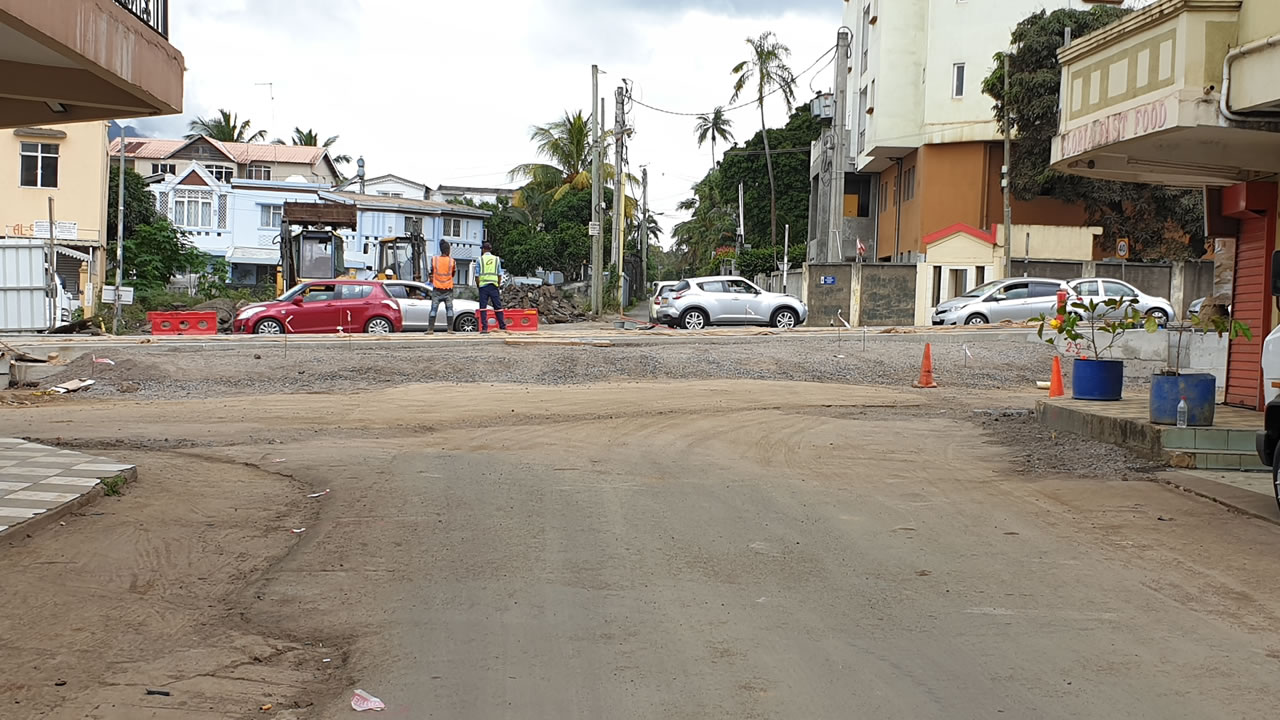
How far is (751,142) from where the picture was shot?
7275 cm

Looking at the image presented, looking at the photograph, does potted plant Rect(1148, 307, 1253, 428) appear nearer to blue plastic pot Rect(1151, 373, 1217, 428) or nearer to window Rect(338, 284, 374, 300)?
blue plastic pot Rect(1151, 373, 1217, 428)

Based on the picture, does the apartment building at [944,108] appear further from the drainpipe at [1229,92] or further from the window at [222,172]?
the window at [222,172]

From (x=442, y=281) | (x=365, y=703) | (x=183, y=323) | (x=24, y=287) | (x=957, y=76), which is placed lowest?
(x=365, y=703)

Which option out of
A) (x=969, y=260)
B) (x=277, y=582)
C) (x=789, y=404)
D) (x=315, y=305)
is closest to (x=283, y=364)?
(x=315, y=305)

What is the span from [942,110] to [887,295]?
8533 mm

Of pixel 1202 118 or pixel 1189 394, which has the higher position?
pixel 1202 118

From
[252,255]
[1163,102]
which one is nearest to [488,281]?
[1163,102]

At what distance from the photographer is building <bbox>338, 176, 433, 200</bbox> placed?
279ft

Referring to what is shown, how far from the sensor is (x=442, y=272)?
1002 inches

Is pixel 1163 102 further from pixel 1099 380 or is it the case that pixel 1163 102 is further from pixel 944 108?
pixel 944 108

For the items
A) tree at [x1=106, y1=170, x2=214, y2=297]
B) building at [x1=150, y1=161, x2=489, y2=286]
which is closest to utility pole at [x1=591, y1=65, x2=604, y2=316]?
tree at [x1=106, y1=170, x2=214, y2=297]

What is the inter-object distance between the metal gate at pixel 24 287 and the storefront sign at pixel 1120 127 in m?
21.8

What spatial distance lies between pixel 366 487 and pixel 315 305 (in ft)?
59.9

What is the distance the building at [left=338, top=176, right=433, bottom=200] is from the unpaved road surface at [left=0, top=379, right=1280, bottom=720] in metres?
74.8
